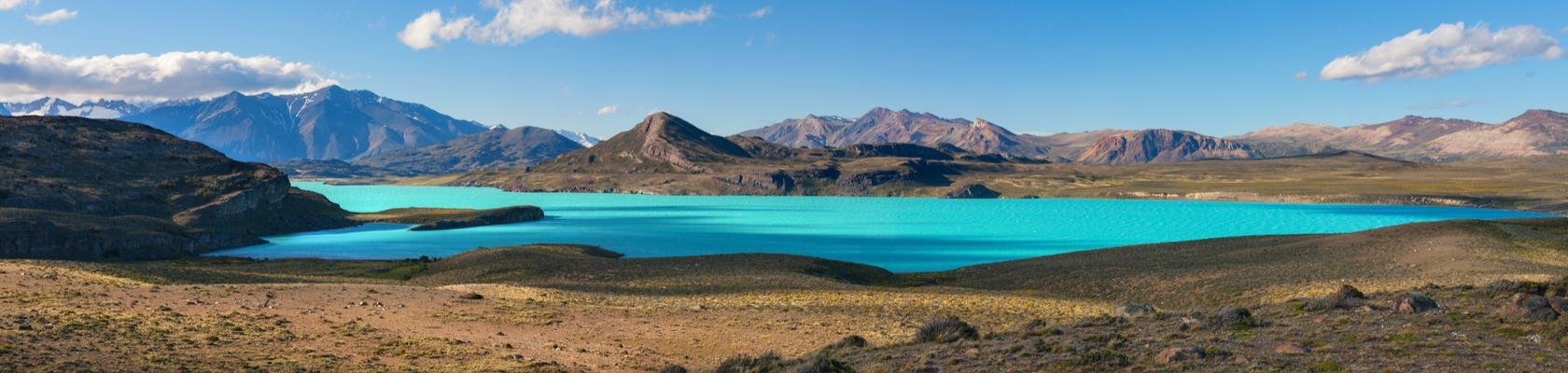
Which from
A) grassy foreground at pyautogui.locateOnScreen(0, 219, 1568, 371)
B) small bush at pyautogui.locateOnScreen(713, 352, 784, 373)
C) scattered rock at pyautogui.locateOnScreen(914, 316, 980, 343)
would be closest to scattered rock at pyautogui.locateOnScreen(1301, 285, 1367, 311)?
grassy foreground at pyautogui.locateOnScreen(0, 219, 1568, 371)

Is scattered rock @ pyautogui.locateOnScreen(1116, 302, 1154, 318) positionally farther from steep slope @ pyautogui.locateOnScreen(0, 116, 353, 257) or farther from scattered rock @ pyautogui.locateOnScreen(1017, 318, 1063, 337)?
steep slope @ pyautogui.locateOnScreen(0, 116, 353, 257)

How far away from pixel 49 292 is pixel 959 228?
13049cm

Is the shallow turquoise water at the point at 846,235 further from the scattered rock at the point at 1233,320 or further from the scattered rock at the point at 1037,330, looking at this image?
the scattered rock at the point at 1233,320

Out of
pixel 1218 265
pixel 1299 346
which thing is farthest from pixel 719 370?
pixel 1218 265

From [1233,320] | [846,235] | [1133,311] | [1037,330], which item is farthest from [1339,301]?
[846,235]

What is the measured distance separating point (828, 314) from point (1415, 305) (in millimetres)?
22138

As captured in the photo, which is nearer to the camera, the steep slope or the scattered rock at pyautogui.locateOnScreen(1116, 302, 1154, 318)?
the scattered rock at pyautogui.locateOnScreen(1116, 302, 1154, 318)

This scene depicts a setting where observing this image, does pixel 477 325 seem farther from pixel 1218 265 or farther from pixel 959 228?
pixel 959 228

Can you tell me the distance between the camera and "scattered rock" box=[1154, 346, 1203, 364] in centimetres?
2288

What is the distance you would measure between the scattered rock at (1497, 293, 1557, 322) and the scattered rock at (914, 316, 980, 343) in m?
15.0

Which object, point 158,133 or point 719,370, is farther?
point 158,133

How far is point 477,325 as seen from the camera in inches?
1537

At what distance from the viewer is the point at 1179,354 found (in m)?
23.2

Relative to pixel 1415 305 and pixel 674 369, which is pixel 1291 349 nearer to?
pixel 1415 305
